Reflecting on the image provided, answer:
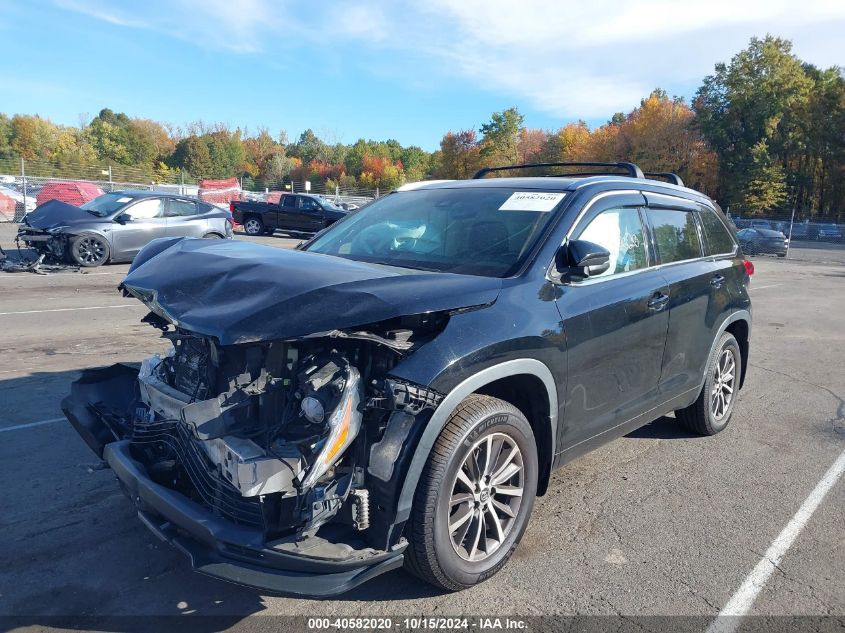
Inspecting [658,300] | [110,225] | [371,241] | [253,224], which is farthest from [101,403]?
[253,224]

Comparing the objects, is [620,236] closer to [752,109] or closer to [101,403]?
[101,403]

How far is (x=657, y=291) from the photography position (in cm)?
414

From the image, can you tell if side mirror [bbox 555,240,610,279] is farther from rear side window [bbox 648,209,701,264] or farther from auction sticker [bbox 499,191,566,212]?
rear side window [bbox 648,209,701,264]

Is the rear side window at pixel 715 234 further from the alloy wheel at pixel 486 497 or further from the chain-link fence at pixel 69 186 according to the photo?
the chain-link fence at pixel 69 186

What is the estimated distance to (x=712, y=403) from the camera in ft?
17.2

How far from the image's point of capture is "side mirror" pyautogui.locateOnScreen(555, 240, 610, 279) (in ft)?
11.2

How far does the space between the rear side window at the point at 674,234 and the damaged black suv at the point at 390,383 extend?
0.17m

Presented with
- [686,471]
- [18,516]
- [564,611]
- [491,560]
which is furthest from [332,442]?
[686,471]

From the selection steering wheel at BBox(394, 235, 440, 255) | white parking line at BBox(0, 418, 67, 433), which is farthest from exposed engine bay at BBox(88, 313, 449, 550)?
white parking line at BBox(0, 418, 67, 433)

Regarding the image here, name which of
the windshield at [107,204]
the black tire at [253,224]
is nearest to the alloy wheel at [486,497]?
the windshield at [107,204]

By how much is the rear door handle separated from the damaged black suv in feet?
0.06

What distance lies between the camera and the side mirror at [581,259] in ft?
11.2

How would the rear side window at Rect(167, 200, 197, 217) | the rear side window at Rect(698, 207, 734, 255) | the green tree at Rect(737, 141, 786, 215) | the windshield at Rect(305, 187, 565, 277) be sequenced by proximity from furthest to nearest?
the green tree at Rect(737, 141, 786, 215) < the rear side window at Rect(167, 200, 197, 217) < the rear side window at Rect(698, 207, 734, 255) < the windshield at Rect(305, 187, 565, 277)

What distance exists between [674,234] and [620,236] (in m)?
0.81
